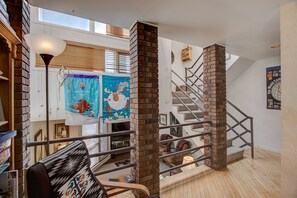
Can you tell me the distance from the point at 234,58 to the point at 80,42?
392 cm

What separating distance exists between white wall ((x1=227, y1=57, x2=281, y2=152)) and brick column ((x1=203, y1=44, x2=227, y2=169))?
1.82 m

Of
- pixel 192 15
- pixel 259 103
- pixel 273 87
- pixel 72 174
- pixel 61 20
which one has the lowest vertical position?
pixel 72 174

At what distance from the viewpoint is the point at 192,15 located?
6.34 ft

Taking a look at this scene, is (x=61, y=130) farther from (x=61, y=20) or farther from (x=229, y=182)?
(x=229, y=182)

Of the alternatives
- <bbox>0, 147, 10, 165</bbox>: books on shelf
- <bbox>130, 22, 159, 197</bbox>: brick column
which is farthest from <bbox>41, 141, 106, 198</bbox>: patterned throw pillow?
<bbox>130, 22, 159, 197</bbox>: brick column

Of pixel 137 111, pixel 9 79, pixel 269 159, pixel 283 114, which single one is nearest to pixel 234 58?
pixel 269 159

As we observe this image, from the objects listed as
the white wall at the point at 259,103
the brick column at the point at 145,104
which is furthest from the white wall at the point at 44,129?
the white wall at the point at 259,103

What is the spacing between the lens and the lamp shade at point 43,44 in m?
1.32

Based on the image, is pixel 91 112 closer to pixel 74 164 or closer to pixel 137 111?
pixel 137 111

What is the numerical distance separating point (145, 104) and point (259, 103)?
353cm

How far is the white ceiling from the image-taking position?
1684 millimetres

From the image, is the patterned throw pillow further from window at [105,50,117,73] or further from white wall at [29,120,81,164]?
window at [105,50,117,73]

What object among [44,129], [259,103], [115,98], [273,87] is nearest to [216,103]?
[273,87]

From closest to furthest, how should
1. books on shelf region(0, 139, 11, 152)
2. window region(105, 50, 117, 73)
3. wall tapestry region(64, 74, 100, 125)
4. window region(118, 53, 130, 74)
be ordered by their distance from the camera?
books on shelf region(0, 139, 11, 152) < wall tapestry region(64, 74, 100, 125) < window region(105, 50, 117, 73) < window region(118, 53, 130, 74)
